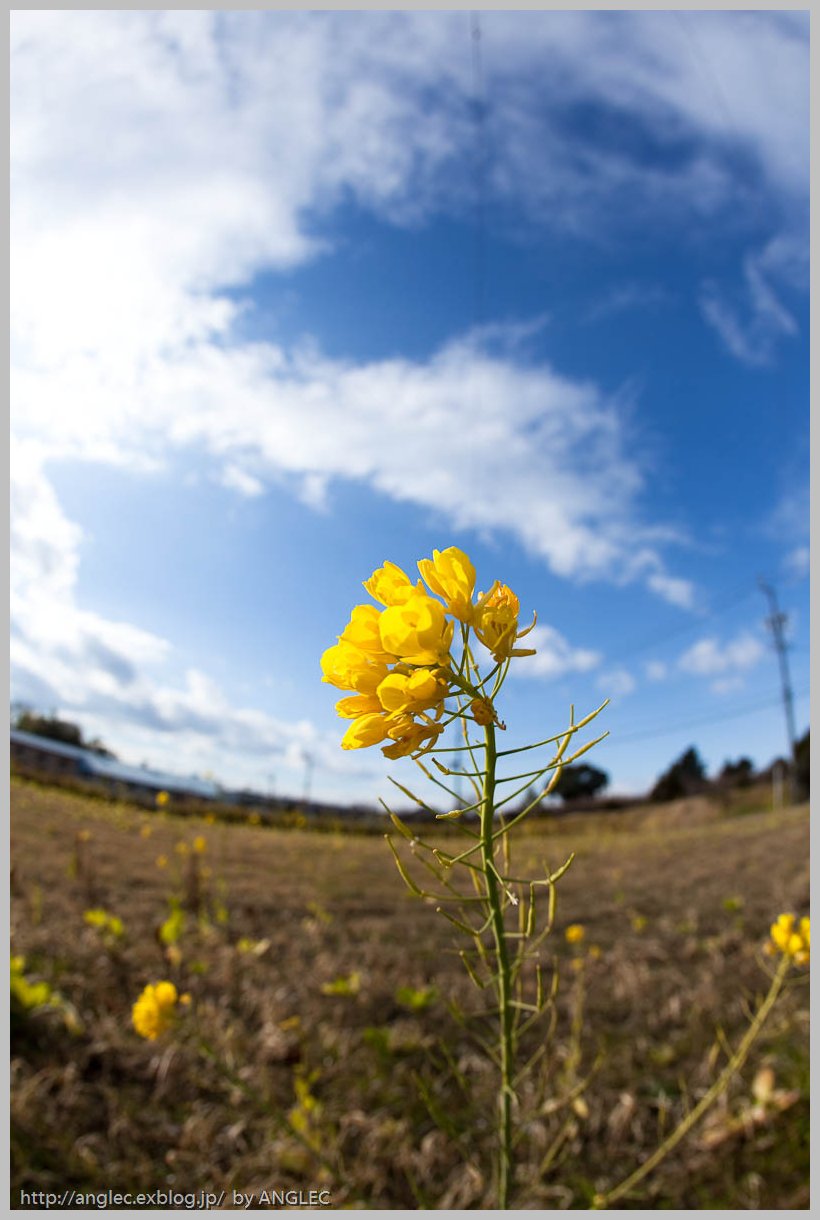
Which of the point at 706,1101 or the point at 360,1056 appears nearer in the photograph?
the point at 706,1101

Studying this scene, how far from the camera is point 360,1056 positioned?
2791 millimetres

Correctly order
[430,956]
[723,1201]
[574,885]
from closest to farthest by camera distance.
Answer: [723,1201], [430,956], [574,885]

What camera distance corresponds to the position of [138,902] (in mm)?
4473

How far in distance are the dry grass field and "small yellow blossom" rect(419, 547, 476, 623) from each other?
35 centimetres

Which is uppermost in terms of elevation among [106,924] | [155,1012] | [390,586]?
[390,586]

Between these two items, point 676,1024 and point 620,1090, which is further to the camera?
point 676,1024

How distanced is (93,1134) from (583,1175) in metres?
1.57

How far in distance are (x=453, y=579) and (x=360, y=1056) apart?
272cm

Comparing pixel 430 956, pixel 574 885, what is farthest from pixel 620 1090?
pixel 574 885

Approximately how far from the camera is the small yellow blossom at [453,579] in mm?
771

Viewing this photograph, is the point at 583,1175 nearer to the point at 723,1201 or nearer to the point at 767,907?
the point at 723,1201

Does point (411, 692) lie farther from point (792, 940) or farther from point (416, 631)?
point (792, 940)

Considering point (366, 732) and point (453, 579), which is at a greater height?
point (453, 579)

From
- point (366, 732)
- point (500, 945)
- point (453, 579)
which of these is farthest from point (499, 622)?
point (500, 945)
